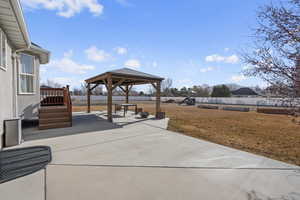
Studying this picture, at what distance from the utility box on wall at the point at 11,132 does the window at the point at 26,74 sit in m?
2.69

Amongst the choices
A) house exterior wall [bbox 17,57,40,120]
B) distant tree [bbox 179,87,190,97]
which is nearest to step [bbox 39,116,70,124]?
house exterior wall [bbox 17,57,40,120]

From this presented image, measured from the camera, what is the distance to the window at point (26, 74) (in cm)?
598

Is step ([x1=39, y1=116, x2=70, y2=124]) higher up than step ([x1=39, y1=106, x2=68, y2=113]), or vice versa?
step ([x1=39, y1=106, x2=68, y2=113])

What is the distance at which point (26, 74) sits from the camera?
612 centimetres

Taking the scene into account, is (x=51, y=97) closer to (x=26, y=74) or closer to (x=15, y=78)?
(x=26, y=74)

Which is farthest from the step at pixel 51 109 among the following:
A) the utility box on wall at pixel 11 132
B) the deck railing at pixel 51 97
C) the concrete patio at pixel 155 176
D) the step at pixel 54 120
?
the concrete patio at pixel 155 176

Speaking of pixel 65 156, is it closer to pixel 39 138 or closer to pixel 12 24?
pixel 39 138

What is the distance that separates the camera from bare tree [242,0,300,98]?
6.65ft

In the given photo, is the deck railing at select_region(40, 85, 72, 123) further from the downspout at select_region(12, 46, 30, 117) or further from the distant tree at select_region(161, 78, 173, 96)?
the distant tree at select_region(161, 78, 173, 96)

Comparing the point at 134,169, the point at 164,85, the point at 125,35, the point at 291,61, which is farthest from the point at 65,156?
the point at 164,85

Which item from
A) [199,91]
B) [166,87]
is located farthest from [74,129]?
[166,87]

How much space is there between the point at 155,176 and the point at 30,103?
Answer: 662cm

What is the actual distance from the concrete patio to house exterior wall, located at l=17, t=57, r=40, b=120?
8.61ft

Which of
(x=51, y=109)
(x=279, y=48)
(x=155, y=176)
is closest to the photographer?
(x=279, y=48)
